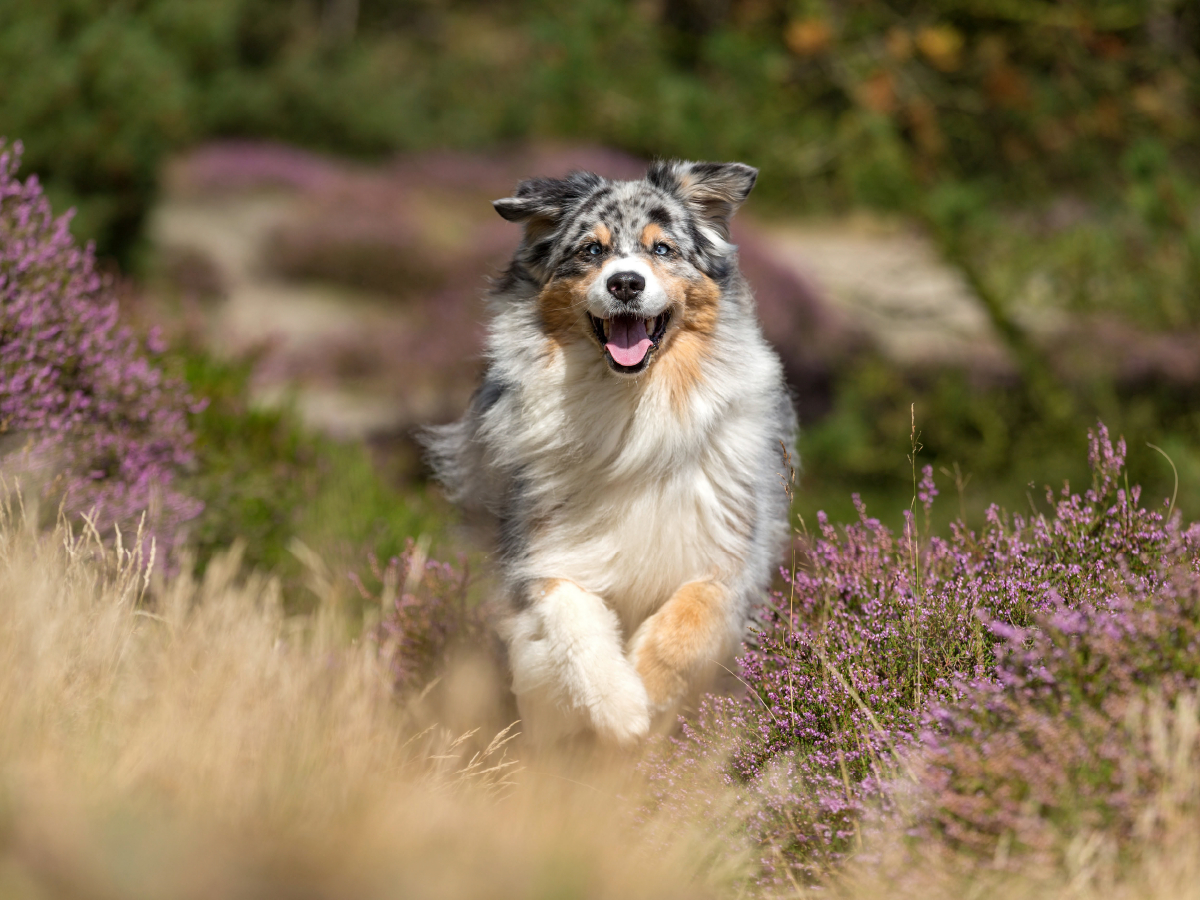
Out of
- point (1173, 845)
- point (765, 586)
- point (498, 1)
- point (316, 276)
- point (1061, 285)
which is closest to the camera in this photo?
point (1173, 845)

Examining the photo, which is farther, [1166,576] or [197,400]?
[197,400]

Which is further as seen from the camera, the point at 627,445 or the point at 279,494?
the point at 279,494

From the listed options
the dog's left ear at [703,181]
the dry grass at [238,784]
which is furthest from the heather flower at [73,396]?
the dog's left ear at [703,181]

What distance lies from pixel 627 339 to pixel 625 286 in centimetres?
25

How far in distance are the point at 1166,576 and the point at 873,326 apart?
8140 mm

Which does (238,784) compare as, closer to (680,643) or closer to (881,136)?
(680,643)

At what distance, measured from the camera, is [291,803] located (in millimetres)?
2488

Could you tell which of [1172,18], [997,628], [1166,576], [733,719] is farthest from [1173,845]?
[1172,18]

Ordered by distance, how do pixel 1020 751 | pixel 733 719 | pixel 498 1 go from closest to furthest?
A: pixel 1020 751
pixel 733 719
pixel 498 1

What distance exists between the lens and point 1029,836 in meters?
2.38

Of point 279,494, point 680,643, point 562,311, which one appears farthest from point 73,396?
point 680,643

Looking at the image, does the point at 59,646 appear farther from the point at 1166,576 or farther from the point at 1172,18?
the point at 1172,18

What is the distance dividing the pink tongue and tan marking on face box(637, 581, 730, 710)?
0.86 metres

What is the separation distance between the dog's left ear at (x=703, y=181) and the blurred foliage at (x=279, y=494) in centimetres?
194
